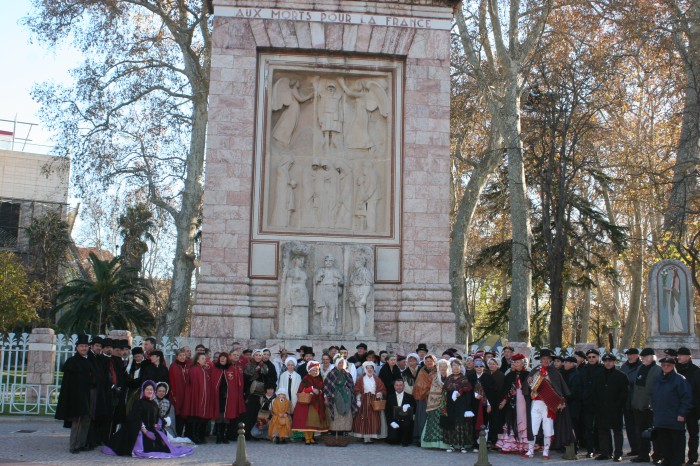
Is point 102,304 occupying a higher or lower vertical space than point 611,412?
higher

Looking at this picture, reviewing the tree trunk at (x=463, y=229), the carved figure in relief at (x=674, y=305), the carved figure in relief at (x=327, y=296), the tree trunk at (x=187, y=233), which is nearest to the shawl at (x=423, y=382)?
the carved figure in relief at (x=327, y=296)

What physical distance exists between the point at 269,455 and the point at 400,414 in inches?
109

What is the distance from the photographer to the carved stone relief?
59.5 ft

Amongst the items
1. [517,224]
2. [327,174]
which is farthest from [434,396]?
[517,224]

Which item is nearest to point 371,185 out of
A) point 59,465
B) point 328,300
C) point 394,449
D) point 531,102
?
point 328,300

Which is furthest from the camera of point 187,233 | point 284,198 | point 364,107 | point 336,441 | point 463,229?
point 463,229

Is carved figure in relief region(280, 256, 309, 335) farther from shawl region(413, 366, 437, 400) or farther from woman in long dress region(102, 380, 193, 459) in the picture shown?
woman in long dress region(102, 380, 193, 459)

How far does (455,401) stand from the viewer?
1441cm

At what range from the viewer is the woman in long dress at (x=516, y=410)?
46.9 ft

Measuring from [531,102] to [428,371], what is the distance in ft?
59.3

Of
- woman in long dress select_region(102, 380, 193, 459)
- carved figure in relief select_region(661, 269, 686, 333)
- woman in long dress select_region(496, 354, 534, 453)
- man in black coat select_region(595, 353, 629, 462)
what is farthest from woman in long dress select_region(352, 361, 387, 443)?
carved figure in relief select_region(661, 269, 686, 333)

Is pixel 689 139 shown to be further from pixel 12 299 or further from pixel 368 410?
pixel 12 299

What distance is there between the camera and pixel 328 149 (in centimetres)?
1958

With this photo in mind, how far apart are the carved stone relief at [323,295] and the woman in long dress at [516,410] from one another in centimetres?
425
